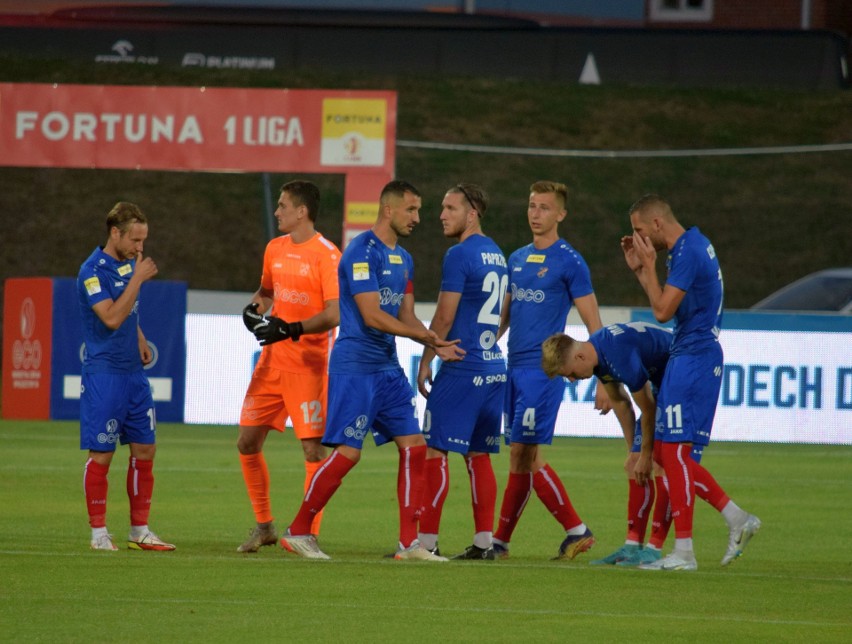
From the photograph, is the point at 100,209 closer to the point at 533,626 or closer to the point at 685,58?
the point at 685,58

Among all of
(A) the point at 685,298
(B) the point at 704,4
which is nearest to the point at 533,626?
(A) the point at 685,298

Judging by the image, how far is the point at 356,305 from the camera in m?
9.03

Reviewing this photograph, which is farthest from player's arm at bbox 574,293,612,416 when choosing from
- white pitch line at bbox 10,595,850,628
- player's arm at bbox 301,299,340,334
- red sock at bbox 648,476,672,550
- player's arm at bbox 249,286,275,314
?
white pitch line at bbox 10,595,850,628

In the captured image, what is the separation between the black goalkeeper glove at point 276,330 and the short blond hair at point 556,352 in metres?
1.59

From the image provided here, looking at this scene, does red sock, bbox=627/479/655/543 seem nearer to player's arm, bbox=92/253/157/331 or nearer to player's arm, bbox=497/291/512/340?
player's arm, bbox=497/291/512/340

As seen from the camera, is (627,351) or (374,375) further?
(374,375)

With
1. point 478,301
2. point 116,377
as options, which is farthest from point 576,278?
point 116,377

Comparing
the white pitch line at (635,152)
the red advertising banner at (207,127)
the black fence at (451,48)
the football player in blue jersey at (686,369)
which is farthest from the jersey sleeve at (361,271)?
the black fence at (451,48)

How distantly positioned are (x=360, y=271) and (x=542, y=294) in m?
1.29

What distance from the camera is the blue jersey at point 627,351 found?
28.6ft

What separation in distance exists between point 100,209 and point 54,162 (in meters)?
12.3

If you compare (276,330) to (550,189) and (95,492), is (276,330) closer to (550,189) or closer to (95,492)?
(95,492)

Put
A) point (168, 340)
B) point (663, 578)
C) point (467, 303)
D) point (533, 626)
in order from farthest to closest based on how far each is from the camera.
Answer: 1. point (168, 340)
2. point (467, 303)
3. point (663, 578)
4. point (533, 626)

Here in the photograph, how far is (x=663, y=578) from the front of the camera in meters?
8.38
